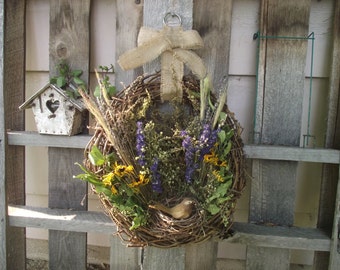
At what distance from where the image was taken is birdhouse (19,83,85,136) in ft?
4.13

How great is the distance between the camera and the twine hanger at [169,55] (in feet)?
3.49

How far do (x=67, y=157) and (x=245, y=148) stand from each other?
74cm

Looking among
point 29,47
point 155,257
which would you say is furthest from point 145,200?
point 29,47

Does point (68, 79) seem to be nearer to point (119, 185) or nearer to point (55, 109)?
point (55, 109)

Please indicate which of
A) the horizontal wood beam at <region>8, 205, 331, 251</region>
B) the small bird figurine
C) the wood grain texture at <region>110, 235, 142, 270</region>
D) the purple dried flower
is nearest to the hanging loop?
the purple dried flower

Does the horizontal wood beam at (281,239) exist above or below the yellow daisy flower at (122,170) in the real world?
below

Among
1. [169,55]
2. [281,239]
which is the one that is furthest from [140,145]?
[281,239]

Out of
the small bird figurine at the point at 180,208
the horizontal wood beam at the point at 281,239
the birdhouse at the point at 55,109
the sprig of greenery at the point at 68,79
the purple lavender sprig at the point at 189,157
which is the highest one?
the sprig of greenery at the point at 68,79

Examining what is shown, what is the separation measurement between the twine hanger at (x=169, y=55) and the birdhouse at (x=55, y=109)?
314 mm

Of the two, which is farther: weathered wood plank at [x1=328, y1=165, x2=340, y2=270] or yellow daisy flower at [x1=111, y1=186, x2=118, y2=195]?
weathered wood plank at [x1=328, y1=165, x2=340, y2=270]

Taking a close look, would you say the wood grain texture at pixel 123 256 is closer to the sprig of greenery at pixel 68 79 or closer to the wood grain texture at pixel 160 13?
the sprig of greenery at pixel 68 79

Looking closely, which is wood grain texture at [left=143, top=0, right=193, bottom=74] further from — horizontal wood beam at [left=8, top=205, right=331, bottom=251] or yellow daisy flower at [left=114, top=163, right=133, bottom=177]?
horizontal wood beam at [left=8, top=205, right=331, bottom=251]

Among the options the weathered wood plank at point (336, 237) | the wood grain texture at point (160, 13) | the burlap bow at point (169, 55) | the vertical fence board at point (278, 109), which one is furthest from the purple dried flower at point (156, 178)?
the weathered wood plank at point (336, 237)

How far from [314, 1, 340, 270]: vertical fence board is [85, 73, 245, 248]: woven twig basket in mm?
448
